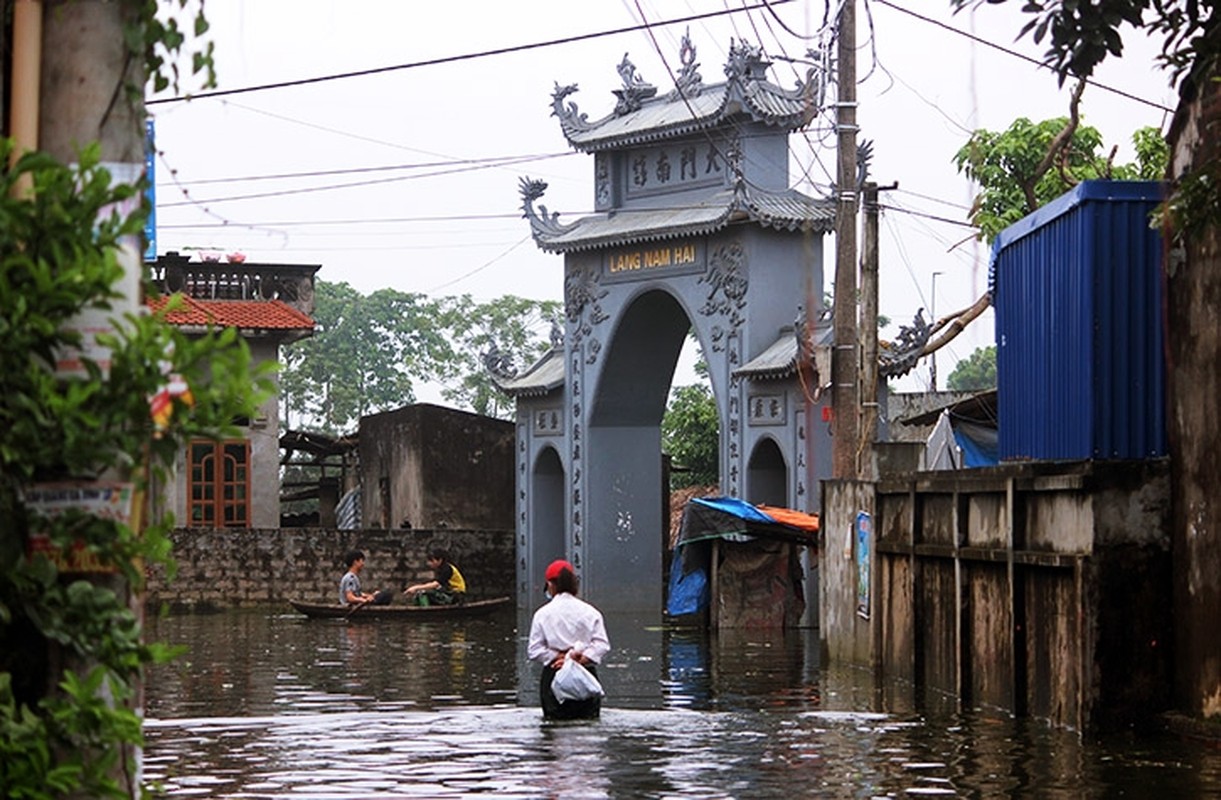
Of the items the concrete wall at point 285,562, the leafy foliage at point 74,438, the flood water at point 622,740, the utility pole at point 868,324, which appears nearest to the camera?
the leafy foliage at point 74,438

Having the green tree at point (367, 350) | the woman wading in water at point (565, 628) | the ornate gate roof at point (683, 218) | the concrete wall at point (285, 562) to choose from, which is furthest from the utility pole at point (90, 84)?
the green tree at point (367, 350)

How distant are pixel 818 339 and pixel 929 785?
2548cm

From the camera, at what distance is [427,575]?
154 ft

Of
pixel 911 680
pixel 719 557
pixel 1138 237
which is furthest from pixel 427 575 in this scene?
pixel 1138 237

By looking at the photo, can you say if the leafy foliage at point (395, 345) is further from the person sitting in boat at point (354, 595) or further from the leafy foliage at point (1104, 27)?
the leafy foliage at point (1104, 27)

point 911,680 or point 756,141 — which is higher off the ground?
point 756,141

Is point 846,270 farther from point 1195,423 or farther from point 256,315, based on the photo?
point 256,315

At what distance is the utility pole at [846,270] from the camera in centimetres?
2666

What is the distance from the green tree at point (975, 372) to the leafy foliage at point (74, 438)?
331 ft

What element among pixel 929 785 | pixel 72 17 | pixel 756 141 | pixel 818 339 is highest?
pixel 756 141

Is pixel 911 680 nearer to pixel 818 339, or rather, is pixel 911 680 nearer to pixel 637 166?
pixel 818 339

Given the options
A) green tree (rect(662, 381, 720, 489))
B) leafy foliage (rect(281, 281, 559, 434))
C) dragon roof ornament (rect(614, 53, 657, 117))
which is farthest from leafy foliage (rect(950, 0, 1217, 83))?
leafy foliage (rect(281, 281, 559, 434))

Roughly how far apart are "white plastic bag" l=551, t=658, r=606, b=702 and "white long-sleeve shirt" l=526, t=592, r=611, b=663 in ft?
0.56

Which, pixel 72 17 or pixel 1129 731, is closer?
pixel 72 17
